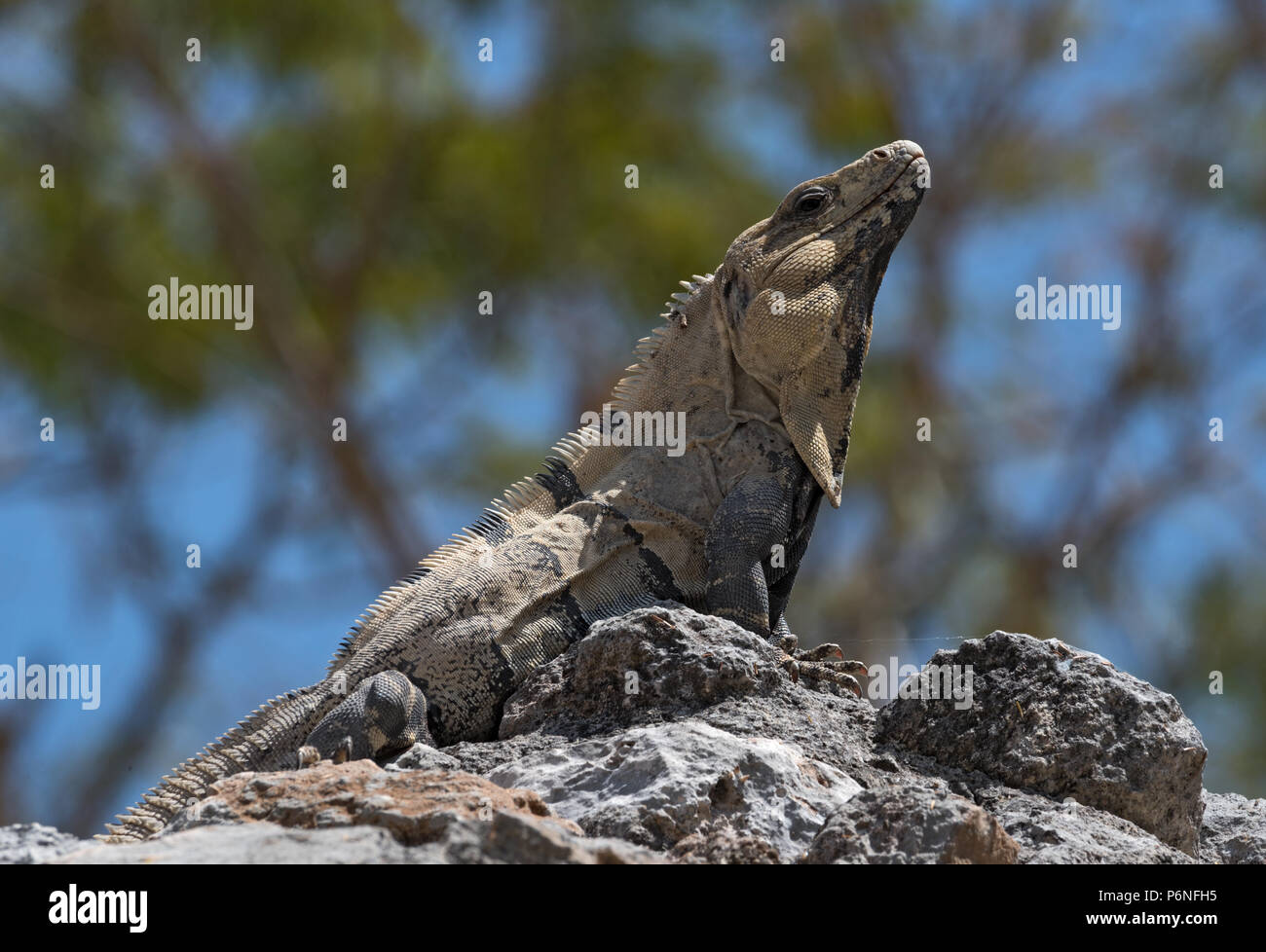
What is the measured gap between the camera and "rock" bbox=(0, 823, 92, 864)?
4617 millimetres

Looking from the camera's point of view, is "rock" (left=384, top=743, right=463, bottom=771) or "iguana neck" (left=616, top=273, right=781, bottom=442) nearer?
"rock" (left=384, top=743, right=463, bottom=771)

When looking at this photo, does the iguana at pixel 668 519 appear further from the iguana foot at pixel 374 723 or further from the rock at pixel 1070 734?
the rock at pixel 1070 734

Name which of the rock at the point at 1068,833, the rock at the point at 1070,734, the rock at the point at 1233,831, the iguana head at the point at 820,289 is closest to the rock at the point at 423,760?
the rock at the point at 1070,734

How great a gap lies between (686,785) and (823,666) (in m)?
1.28

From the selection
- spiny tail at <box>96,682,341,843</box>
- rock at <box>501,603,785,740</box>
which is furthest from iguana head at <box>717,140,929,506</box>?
spiny tail at <box>96,682,341,843</box>

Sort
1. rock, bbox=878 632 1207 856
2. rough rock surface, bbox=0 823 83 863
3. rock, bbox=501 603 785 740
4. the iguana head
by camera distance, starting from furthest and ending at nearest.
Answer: the iguana head, rock, bbox=501 603 785 740, rock, bbox=878 632 1207 856, rough rock surface, bbox=0 823 83 863

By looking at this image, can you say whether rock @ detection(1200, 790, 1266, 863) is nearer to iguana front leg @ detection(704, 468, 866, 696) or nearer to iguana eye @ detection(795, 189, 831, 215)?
iguana front leg @ detection(704, 468, 866, 696)

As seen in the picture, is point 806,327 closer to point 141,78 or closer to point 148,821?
point 148,821

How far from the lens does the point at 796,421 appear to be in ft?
21.3

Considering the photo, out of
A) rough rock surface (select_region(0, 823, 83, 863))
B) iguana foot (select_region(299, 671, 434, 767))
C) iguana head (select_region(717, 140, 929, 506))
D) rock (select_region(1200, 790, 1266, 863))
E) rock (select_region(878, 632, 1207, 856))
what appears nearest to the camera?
rough rock surface (select_region(0, 823, 83, 863))

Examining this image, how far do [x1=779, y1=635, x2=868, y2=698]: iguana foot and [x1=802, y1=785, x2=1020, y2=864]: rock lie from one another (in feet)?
4.23

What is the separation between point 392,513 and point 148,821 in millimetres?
11233
